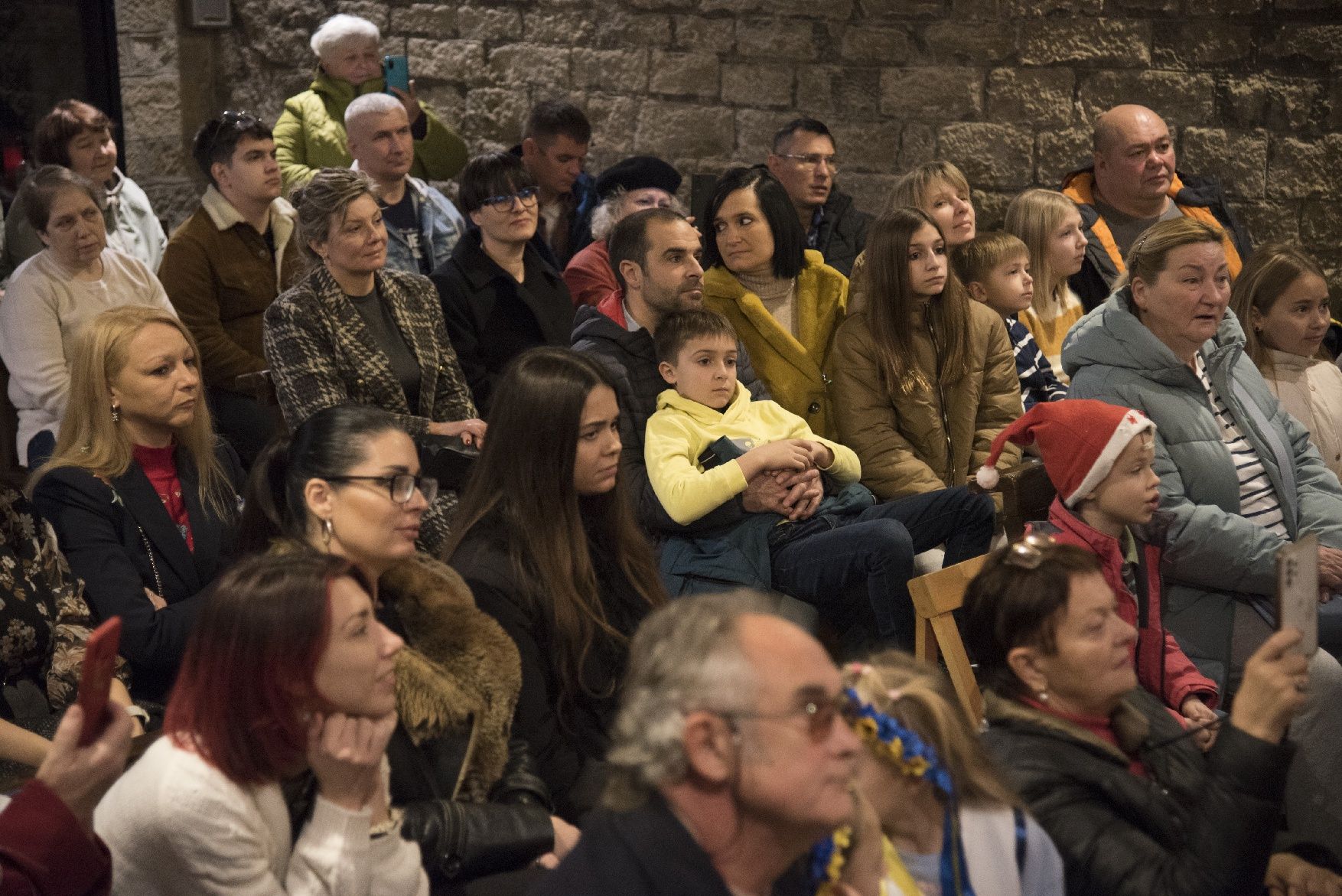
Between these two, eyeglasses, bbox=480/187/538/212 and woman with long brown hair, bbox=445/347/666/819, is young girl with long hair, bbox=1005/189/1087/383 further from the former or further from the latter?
woman with long brown hair, bbox=445/347/666/819

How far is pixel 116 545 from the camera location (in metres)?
2.87

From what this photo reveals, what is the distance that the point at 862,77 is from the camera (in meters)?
6.13

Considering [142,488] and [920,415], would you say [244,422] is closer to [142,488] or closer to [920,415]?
[142,488]

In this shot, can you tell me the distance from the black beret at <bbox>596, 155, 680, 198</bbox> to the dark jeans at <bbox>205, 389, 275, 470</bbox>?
5.24 ft

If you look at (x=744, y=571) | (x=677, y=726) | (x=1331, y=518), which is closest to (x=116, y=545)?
(x=744, y=571)

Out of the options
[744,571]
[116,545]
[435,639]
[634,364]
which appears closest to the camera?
[435,639]

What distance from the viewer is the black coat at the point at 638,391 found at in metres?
3.38

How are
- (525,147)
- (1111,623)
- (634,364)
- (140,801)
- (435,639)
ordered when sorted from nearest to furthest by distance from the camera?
(140,801) → (1111,623) → (435,639) → (634,364) → (525,147)

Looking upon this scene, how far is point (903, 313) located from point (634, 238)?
2.43 ft

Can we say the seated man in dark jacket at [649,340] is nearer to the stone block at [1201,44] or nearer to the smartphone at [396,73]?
the smartphone at [396,73]

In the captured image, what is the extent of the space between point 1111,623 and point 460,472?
5.79 feet

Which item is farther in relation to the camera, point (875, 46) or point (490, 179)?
point (875, 46)

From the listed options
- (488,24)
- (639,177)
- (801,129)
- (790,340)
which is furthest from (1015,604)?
(488,24)

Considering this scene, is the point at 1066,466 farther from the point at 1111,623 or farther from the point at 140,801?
the point at 140,801
